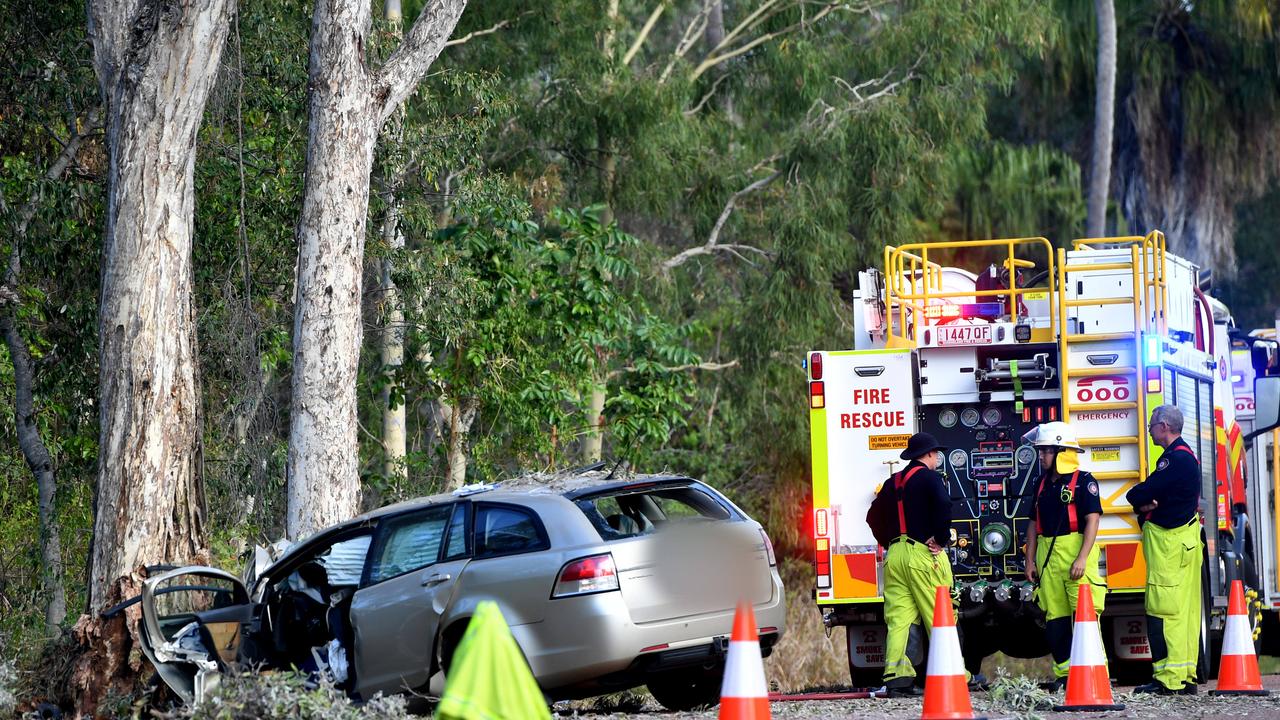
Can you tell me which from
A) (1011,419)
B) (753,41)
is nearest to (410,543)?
(1011,419)

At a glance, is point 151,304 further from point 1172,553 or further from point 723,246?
point 723,246

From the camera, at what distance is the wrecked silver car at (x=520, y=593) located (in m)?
9.18

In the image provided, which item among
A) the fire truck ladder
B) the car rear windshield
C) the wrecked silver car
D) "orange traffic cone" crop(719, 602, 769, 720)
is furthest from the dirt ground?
"orange traffic cone" crop(719, 602, 769, 720)

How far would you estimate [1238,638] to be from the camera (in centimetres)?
1084

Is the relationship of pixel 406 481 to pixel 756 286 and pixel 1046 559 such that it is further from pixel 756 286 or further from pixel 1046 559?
pixel 1046 559

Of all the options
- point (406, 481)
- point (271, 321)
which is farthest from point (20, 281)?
point (406, 481)

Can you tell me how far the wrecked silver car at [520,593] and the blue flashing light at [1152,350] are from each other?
10.3 ft

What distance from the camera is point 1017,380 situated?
11867 millimetres

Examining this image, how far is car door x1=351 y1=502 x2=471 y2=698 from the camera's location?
956cm

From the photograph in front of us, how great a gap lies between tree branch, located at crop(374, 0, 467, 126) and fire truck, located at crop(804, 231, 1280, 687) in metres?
4.18

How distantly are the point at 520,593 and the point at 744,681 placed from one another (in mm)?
2291

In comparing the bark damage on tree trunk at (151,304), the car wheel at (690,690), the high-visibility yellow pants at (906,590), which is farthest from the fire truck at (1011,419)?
the bark damage on tree trunk at (151,304)

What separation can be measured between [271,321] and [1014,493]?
834cm

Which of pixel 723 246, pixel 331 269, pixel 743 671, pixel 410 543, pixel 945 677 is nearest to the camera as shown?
pixel 743 671
